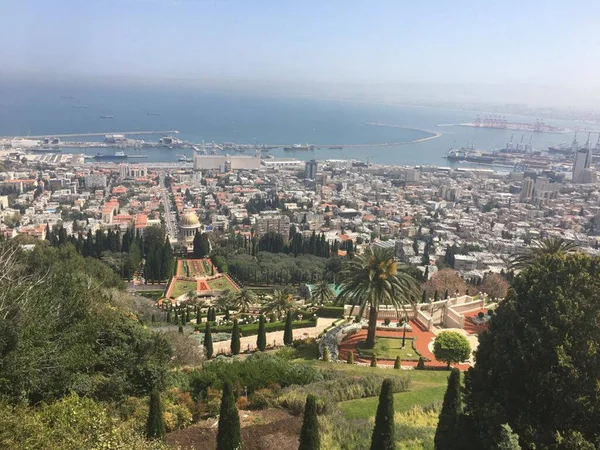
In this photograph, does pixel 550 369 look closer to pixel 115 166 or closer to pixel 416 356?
pixel 416 356

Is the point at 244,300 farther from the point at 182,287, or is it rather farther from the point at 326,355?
the point at 326,355

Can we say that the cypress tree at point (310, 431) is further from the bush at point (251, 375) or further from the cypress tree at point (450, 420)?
the bush at point (251, 375)

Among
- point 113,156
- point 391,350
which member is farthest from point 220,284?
point 113,156

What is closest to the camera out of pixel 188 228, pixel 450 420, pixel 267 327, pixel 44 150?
pixel 450 420

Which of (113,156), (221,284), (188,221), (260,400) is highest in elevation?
(260,400)

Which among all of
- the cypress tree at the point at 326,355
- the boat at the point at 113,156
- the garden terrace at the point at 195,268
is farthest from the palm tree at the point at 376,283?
the boat at the point at 113,156

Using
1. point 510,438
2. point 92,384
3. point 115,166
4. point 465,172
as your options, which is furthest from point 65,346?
point 465,172

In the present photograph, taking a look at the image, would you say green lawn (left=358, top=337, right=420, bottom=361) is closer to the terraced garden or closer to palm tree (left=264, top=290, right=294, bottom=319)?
palm tree (left=264, top=290, right=294, bottom=319)
